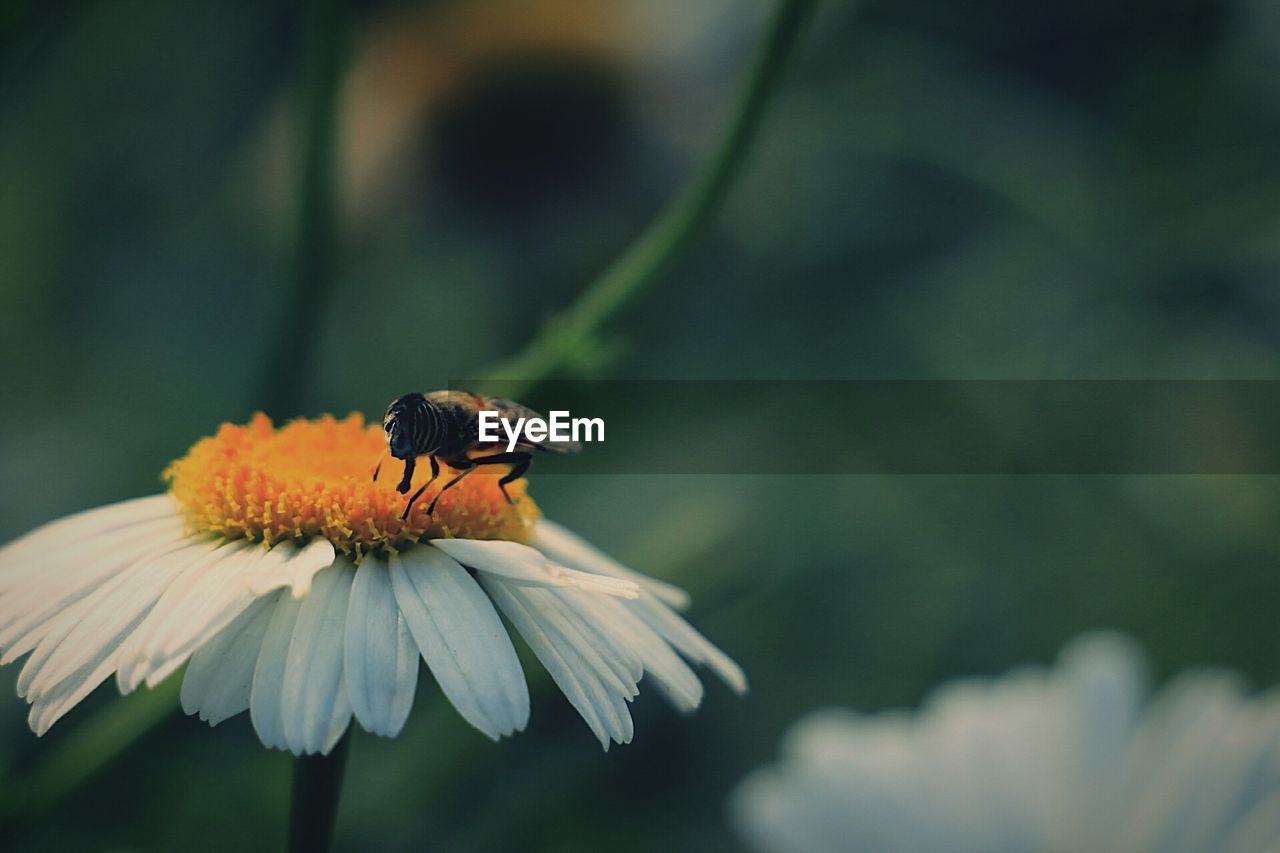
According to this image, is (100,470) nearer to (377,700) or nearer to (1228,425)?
(377,700)

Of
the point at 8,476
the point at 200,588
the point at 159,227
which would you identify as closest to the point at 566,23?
the point at 159,227

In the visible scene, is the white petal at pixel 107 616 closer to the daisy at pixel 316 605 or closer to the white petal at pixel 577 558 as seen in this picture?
the daisy at pixel 316 605

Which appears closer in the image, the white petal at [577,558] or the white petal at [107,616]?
the white petal at [107,616]

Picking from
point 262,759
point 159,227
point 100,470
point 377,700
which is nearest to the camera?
point 377,700

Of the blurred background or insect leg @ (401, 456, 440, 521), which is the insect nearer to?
insect leg @ (401, 456, 440, 521)

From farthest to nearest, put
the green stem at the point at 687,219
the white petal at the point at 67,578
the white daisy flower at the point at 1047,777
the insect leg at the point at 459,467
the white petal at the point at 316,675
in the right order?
the white daisy flower at the point at 1047,777, the green stem at the point at 687,219, the insect leg at the point at 459,467, the white petal at the point at 67,578, the white petal at the point at 316,675

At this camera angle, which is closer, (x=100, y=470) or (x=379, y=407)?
(x=100, y=470)

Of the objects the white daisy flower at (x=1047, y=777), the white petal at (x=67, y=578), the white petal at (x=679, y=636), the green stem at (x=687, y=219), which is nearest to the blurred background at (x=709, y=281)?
the white daisy flower at (x=1047, y=777)
